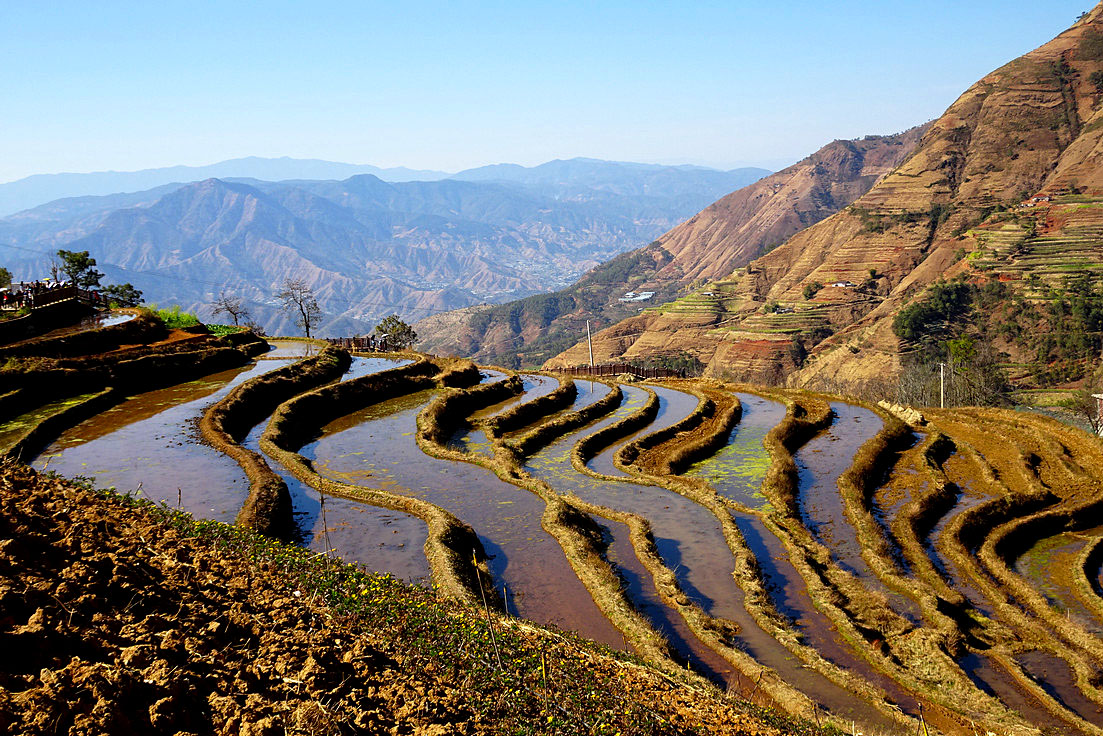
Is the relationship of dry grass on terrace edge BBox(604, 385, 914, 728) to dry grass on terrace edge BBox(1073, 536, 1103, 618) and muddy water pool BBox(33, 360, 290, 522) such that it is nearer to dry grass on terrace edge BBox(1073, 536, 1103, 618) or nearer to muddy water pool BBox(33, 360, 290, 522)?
dry grass on terrace edge BBox(1073, 536, 1103, 618)

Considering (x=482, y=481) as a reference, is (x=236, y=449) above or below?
above

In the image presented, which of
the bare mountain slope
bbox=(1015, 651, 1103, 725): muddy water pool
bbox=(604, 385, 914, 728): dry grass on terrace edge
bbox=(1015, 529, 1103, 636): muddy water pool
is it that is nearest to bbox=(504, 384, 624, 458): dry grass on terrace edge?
bbox=(604, 385, 914, 728): dry grass on terrace edge

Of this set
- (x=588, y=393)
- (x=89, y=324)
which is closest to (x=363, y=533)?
(x=588, y=393)

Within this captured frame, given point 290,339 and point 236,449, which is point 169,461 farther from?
point 290,339

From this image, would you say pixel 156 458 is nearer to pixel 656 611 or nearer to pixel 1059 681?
pixel 656 611

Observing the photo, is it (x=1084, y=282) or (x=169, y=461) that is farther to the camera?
(x=1084, y=282)

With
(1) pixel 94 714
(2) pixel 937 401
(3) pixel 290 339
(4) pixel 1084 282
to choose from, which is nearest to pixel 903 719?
(1) pixel 94 714

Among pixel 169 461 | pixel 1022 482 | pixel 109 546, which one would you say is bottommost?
pixel 1022 482
